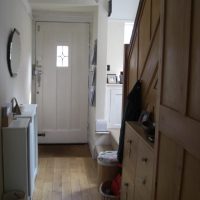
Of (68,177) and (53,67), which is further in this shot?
(53,67)

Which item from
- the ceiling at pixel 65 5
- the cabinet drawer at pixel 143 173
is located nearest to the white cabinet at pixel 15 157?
the cabinet drawer at pixel 143 173

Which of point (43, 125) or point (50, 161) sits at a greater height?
point (43, 125)

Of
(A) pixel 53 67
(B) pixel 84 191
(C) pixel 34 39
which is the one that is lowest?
(B) pixel 84 191

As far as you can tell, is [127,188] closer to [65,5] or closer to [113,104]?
[113,104]

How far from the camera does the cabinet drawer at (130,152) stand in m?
2.13

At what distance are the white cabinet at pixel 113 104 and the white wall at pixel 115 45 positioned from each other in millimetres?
318

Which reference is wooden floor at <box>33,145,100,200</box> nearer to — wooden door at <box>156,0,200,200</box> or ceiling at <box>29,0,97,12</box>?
wooden door at <box>156,0,200,200</box>

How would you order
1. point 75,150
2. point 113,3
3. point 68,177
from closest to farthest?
point 68,177
point 113,3
point 75,150

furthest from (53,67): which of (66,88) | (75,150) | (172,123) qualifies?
(172,123)

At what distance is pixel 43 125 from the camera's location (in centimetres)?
494

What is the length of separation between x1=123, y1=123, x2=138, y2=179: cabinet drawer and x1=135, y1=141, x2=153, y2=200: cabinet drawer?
0.34 feet

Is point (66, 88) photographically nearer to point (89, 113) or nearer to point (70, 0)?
point (89, 113)

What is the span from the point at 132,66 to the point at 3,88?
1.27 metres

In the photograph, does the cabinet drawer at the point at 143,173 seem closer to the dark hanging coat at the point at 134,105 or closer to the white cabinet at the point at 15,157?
the dark hanging coat at the point at 134,105
